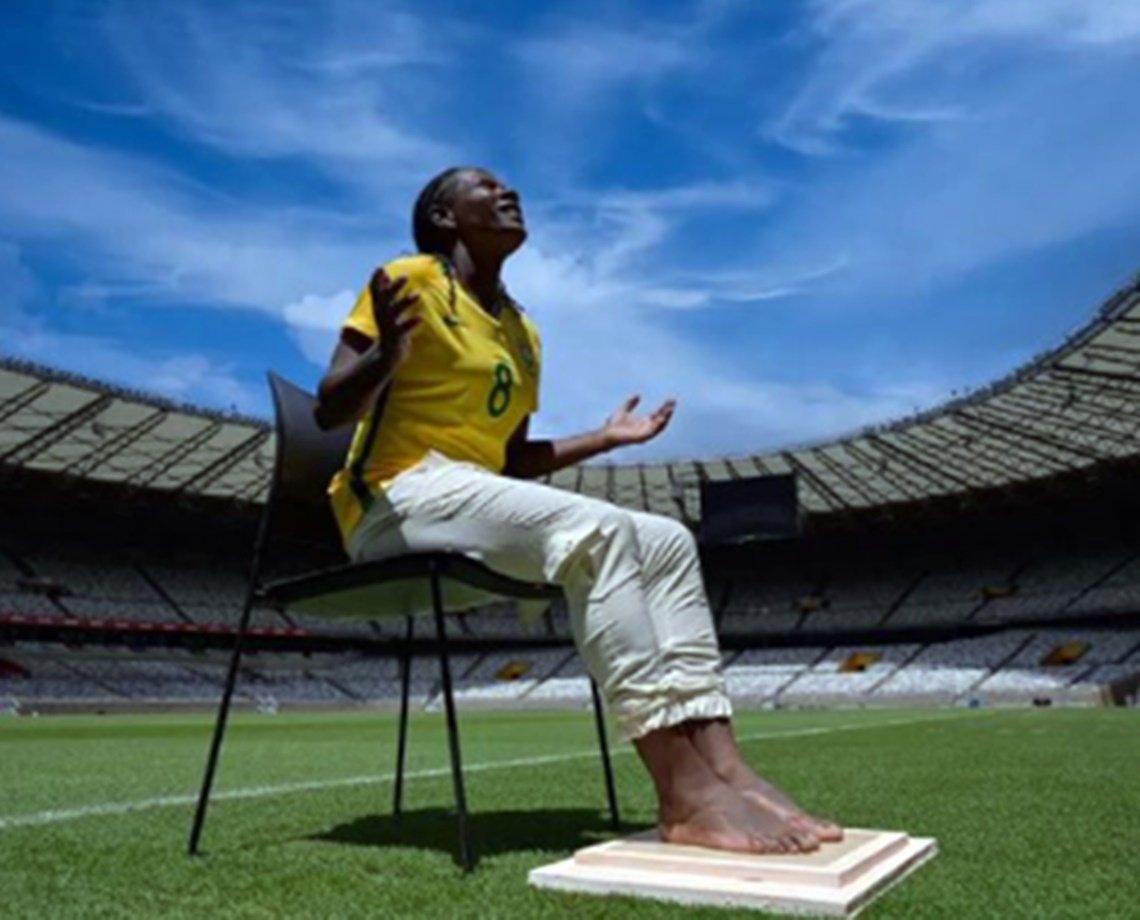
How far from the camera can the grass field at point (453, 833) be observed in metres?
2.27

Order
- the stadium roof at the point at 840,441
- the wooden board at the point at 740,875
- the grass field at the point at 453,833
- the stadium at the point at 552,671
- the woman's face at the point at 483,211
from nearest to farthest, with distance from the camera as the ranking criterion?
the wooden board at the point at 740,875, the grass field at the point at 453,833, the stadium at the point at 552,671, the woman's face at the point at 483,211, the stadium roof at the point at 840,441

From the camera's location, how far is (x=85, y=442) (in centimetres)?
3259

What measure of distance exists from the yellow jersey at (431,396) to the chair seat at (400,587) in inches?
7.8

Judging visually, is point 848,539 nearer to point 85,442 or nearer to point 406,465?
point 85,442

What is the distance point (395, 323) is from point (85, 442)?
3299cm

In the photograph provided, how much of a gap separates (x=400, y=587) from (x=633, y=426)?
0.97m

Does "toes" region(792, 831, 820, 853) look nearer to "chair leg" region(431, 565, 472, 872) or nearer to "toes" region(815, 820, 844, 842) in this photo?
"toes" region(815, 820, 844, 842)

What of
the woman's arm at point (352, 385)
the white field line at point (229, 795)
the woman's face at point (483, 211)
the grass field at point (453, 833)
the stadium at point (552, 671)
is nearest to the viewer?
the grass field at point (453, 833)

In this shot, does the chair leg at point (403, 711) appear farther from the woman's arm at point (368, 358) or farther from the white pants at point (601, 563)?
the woman's arm at point (368, 358)

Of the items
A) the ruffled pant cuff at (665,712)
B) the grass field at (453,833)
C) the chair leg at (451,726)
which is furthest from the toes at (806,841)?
the chair leg at (451,726)

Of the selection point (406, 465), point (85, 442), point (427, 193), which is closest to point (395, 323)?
point (406, 465)

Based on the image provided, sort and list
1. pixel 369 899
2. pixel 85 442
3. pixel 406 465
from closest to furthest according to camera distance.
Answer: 1. pixel 369 899
2. pixel 406 465
3. pixel 85 442

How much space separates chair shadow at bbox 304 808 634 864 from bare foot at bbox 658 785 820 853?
58 centimetres

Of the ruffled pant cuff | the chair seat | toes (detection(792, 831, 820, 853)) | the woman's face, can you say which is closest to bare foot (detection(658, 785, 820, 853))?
toes (detection(792, 831, 820, 853))
